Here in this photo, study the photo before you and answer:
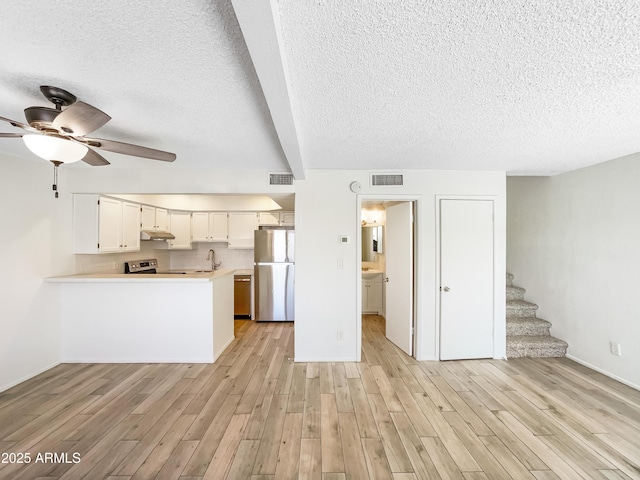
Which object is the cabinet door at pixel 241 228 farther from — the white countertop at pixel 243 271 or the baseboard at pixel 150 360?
the baseboard at pixel 150 360

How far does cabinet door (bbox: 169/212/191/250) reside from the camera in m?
5.28

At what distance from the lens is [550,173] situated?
352cm

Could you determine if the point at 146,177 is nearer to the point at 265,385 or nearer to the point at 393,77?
the point at 265,385

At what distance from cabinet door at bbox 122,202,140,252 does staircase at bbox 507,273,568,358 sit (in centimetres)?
540

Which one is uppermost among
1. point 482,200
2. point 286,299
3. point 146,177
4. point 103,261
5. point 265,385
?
point 146,177

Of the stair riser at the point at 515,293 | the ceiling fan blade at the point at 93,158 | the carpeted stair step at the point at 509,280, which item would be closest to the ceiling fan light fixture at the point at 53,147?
the ceiling fan blade at the point at 93,158

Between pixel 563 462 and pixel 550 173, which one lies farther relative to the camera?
pixel 550 173

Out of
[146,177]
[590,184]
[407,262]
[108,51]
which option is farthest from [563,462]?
[146,177]

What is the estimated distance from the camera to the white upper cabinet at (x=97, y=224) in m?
3.43

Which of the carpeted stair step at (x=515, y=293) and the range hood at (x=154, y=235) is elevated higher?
the range hood at (x=154, y=235)

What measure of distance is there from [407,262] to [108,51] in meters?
3.38

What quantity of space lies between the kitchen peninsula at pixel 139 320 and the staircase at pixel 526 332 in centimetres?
391

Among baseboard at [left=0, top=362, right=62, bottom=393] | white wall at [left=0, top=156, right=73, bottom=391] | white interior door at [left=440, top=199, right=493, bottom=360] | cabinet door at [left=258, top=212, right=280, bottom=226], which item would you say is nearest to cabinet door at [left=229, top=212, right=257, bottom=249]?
cabinet door at [left=258, top=212, right=280, bottom=226]

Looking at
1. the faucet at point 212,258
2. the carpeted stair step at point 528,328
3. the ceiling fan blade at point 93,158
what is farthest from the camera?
the faucet at point 212,258
